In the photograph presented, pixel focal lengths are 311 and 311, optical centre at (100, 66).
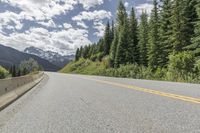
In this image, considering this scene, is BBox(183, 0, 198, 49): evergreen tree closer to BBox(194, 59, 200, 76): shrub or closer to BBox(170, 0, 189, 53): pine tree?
BBox(170, 0, 189, 53): pine tree

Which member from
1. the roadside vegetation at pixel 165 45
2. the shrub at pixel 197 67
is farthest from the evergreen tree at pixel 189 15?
the shrub at pixel 197 67

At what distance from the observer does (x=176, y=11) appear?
43375mm

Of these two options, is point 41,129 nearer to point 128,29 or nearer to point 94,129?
point 94,129

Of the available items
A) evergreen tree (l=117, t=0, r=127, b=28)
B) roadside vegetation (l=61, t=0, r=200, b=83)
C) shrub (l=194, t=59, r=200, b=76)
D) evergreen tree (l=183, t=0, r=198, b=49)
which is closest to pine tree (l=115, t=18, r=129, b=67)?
roadside vegetation (l=61, t=0, r=200, b=83)

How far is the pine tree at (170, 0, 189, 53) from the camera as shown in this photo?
42.2 m

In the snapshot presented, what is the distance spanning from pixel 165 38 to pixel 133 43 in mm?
22590

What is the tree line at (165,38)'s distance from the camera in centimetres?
3531

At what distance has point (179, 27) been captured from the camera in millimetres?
42938

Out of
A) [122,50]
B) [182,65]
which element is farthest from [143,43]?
[182,65]

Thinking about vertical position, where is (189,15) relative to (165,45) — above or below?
above

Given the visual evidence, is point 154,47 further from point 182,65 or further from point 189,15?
point 182,65

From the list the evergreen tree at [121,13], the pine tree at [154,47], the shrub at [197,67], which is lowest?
the shrub at [197,67]

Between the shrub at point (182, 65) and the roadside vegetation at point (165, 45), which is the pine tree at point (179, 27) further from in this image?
the shrub at point (182, 65)

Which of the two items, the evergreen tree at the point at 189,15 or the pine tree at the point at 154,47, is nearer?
the evergreen tree at the point at 189,15
